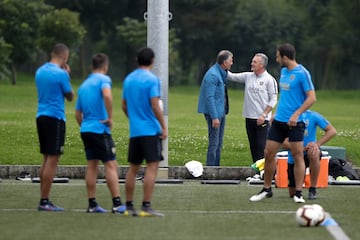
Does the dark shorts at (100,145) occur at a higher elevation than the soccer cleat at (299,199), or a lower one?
higher

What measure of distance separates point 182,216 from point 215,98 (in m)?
6.17

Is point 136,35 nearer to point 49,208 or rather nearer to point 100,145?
point 49,208

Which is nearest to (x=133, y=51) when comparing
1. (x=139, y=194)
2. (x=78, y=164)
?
(x=78, y=164)

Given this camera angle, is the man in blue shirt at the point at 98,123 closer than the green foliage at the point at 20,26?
Yes

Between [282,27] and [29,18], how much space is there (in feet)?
84.8

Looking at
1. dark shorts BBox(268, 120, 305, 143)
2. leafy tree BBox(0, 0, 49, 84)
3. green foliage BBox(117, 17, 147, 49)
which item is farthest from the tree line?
dark shorts BBox(268, 120, 305, 143)

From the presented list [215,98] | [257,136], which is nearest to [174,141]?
[215,98]

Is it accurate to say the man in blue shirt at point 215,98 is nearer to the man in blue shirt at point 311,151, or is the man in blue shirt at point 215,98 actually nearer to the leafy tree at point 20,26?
the man in blue shirt at point 311,151

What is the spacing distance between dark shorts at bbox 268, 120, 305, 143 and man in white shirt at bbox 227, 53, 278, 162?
12.0 ft

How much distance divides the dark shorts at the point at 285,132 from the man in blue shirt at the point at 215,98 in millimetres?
4046

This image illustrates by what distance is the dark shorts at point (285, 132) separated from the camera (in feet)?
45.6


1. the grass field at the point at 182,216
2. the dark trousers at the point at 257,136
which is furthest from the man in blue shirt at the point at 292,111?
the dark trousers at the point at 257,136

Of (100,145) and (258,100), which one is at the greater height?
(100,145)

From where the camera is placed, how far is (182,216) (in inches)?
486
